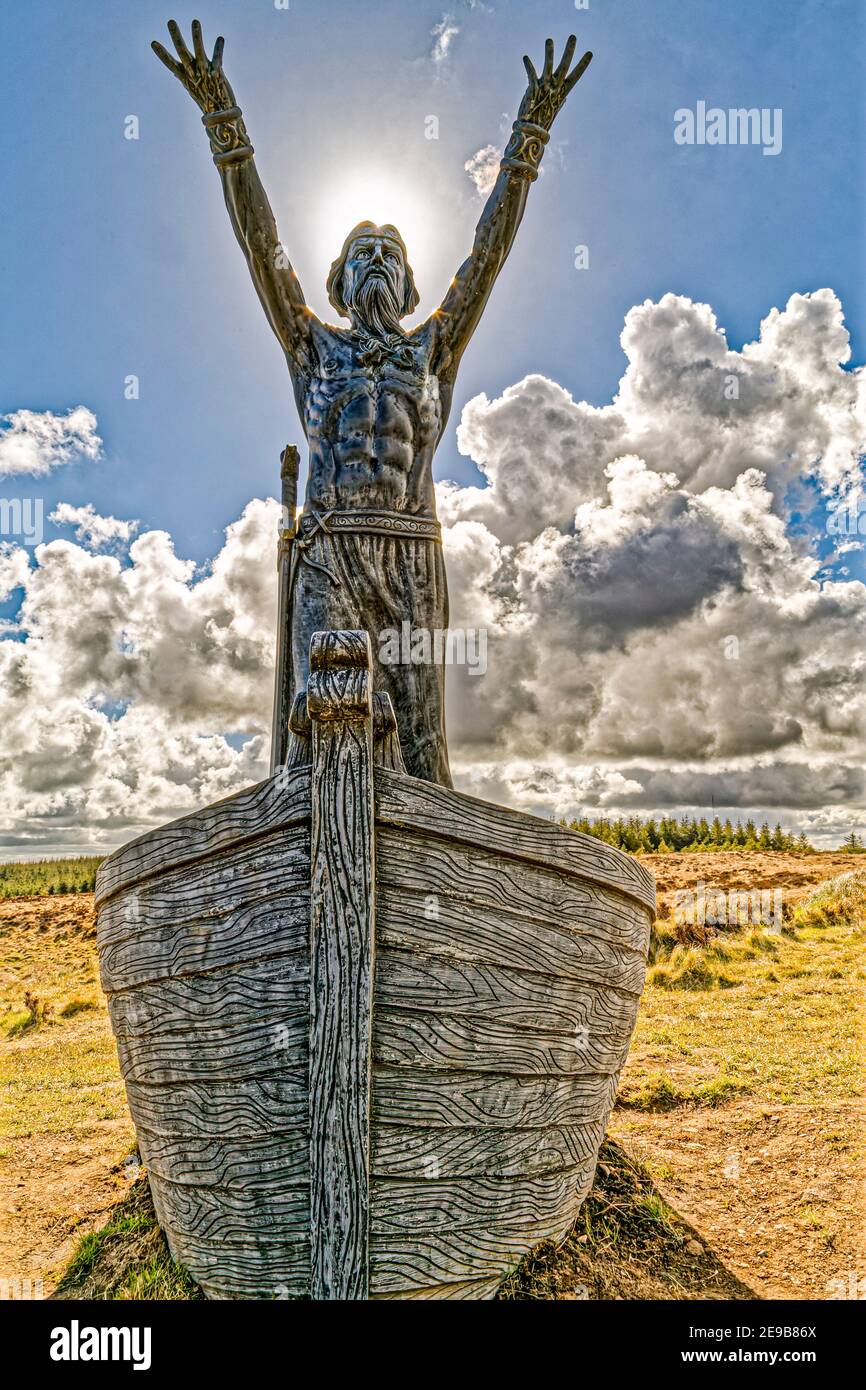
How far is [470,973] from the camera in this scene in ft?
11.1

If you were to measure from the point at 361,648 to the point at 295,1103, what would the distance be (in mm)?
1615

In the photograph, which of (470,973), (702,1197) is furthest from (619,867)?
(702,1197)

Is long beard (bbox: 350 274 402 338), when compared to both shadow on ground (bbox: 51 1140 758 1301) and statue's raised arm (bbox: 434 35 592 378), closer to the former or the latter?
statue's raised arm (bbox: 434 35 592 378)

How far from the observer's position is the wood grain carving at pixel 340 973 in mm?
3131

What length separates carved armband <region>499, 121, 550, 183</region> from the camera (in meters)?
5.25

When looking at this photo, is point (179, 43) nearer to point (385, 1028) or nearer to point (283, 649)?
point (283, 649)

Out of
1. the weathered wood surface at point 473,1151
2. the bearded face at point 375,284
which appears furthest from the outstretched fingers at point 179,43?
the weathered wood surface at point 473,1151

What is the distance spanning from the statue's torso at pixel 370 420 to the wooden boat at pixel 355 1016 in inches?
70.2

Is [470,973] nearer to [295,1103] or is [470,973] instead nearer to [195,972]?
[295,1103]

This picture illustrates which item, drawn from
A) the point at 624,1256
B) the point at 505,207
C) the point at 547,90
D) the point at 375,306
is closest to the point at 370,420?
the point at 375,306

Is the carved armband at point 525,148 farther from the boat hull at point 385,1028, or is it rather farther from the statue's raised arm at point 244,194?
the boat hull at point 385,1028

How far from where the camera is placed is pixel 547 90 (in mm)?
5258

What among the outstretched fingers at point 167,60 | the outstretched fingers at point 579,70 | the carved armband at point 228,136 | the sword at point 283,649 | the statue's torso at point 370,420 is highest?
the outstretched fingers at point 579,70

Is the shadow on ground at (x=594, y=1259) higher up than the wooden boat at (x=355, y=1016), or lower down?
lower down
